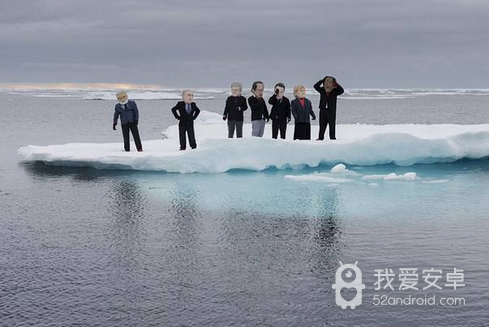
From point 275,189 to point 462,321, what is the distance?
23.4 feet

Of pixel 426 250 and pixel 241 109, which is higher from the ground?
pixel 241 109

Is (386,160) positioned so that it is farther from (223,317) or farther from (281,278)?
(223,317)

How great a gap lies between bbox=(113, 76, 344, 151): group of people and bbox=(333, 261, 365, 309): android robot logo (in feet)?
29.1

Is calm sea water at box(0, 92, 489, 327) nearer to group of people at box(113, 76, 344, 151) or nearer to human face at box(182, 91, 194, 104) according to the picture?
group of people at box(113, 76, 344, 151)

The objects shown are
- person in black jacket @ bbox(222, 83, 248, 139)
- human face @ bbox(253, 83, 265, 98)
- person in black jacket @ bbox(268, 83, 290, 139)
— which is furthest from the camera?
person in black jacket @ bbox(222, 83, 248, 139)

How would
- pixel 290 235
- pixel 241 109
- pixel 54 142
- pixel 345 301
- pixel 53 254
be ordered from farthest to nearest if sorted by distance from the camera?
pixel 54 142, pixel 241 109, pixel 290 235, pixel 53 254, pixel 345 301

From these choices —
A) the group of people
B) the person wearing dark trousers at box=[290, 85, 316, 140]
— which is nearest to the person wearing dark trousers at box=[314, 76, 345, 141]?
the group of people

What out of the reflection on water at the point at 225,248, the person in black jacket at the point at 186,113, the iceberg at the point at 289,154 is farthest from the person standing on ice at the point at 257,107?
the reflection on water at the point at 225,248

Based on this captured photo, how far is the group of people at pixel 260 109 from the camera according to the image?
52.3ft

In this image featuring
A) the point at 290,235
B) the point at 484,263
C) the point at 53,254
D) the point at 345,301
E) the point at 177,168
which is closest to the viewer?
the point at 345,301

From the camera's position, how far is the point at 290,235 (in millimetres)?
8922

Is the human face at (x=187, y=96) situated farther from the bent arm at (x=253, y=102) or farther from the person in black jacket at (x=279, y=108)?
the person in black jacket at (x=279, y=108)

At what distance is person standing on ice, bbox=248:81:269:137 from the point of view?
15.8m

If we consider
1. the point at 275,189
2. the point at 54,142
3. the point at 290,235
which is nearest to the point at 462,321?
the point at 290,235
